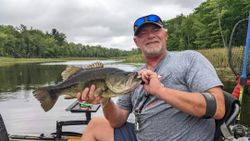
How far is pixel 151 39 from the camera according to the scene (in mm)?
4242

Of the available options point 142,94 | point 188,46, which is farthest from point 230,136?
point 188,46

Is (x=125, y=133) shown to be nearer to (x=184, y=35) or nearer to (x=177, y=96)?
(x=177, y=96)

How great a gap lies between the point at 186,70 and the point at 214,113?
0.48m

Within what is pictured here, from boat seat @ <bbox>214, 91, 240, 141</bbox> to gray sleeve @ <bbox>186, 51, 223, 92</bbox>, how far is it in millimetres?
281

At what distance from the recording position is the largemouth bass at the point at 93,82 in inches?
140

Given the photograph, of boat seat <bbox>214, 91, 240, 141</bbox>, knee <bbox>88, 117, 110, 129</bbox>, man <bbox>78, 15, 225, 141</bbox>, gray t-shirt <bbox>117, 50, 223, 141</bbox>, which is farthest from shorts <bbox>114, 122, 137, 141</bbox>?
boat seat <bbox>214, 91, 240, 141</bbox>

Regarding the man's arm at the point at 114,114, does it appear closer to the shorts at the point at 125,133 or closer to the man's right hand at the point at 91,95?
the shorts at the point at 125,133

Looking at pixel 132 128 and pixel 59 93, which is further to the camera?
pixel 132 128

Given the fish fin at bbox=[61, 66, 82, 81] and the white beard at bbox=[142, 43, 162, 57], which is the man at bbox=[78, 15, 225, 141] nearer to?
the white beard at bbox=[142, 43, 162, 57]

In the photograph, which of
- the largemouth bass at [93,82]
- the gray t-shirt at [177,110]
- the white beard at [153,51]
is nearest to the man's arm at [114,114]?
the gray t-shirt at [177,110]

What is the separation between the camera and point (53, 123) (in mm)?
13219

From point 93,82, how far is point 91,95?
111 mm

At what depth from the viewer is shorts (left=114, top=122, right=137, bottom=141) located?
14.7 ft

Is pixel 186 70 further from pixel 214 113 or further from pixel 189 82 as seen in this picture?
pixel 214 113
